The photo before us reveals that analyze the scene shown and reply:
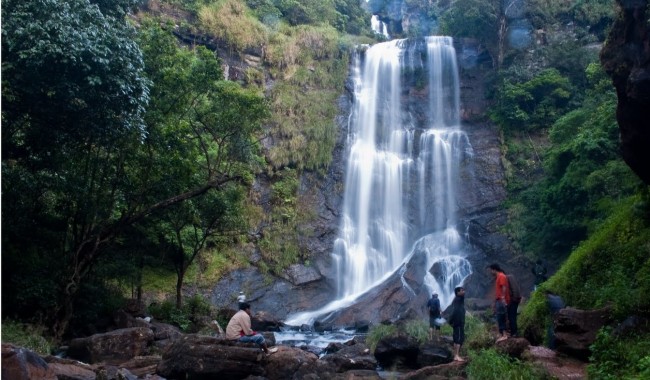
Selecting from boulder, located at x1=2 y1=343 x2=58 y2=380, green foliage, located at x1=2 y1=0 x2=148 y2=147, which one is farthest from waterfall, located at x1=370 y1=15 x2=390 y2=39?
boulder, located at x1=2 y1=343 x2=58 y2=380

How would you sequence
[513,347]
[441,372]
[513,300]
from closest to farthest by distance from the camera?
[513,347], [441,372], [513,300]

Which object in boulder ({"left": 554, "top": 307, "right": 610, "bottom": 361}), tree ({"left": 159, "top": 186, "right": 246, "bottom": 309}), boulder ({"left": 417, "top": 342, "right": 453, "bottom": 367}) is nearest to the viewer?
boulder ({"left": 554, "top": 307, "right": 610, "bottom": 361})

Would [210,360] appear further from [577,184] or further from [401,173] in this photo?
[401,173]

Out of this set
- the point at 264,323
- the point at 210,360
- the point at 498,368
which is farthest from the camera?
the point at 264,323

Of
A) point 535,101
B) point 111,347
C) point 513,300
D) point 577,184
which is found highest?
point 535,101

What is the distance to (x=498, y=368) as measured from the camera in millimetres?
8422

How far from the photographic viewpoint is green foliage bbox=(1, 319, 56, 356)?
35.3 ft

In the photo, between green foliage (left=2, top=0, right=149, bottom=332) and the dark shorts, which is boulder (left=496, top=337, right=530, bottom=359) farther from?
green foliage (left=2, top=0, right=149, bottom=332)

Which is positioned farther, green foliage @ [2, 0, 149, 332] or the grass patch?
the grass patch

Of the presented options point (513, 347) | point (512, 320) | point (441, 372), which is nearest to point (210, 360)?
point (441, 372)

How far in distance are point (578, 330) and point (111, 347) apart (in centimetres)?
922

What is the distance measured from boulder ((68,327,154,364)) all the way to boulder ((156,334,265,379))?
2222mm

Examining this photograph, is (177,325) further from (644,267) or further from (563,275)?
(644,267)

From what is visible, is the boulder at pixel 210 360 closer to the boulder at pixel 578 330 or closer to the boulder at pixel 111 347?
the boulder at pixel 111 347
